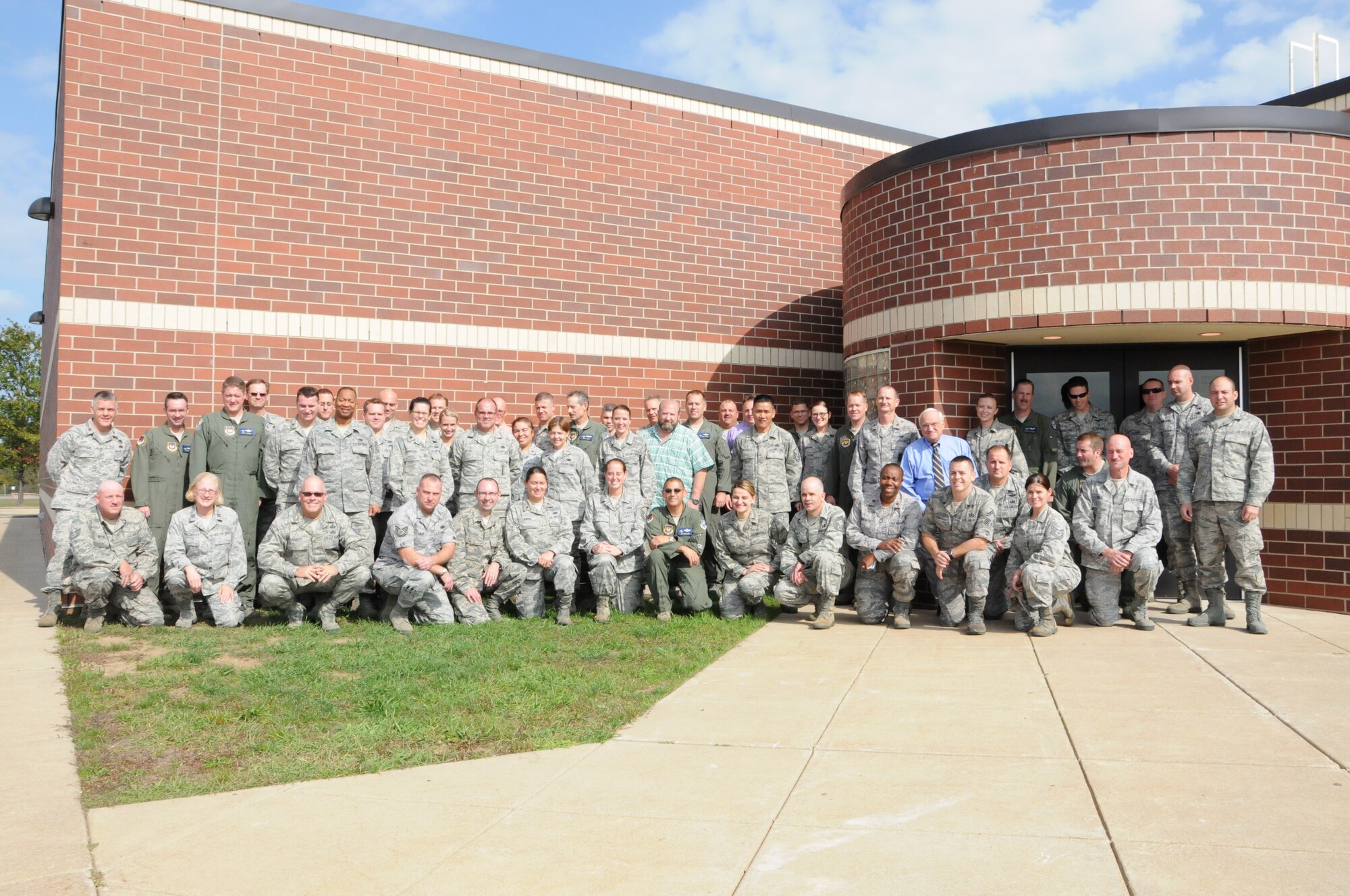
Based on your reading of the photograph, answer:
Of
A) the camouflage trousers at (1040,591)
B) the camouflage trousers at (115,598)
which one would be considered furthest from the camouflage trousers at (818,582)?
the camouflage trousers at (115,598)

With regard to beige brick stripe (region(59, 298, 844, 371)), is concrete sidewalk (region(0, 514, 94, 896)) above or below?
below

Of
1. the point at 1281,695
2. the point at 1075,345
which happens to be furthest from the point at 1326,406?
the point at 1281,695

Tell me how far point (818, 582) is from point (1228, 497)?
3302 mm

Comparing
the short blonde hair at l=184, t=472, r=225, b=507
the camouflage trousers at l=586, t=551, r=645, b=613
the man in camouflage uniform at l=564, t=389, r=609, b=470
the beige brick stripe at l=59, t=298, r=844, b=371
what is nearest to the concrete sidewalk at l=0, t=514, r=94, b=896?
the short blonde hair at l=184, t=472, r=225, b=507

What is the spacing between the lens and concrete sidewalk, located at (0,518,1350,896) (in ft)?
11.1

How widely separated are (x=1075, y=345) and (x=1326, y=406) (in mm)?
2256

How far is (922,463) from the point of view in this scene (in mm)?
9117

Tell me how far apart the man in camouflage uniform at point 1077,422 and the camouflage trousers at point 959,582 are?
178 centimetres

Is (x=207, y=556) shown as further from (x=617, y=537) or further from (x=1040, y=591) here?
(x=1040, y=591)

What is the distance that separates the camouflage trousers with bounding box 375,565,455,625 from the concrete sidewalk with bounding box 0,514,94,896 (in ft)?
7.83

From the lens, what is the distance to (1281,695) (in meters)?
5.84

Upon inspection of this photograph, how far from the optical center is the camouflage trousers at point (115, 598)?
8.12 m

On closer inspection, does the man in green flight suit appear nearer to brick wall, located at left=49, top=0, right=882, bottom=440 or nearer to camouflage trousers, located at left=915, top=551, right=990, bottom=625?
brick wall, located at left=49, top=0, right=882, bottom=440

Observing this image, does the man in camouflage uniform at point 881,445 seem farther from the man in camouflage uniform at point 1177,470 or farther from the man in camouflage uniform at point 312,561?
the man in camouflage uniform at point 312,561
